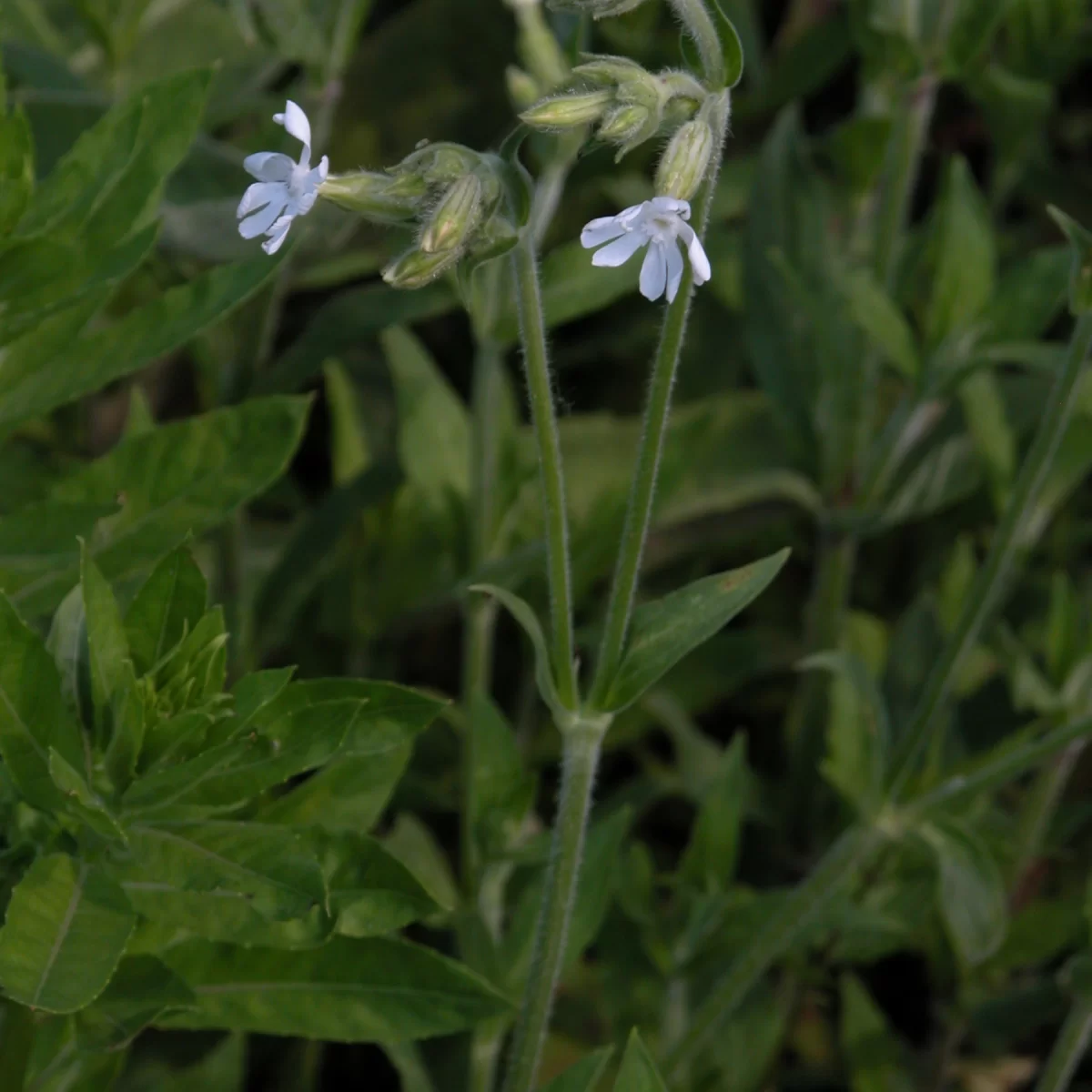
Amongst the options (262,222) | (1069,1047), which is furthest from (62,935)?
(1069,1047)

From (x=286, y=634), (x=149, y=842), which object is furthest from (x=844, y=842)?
(x=286, y=634)

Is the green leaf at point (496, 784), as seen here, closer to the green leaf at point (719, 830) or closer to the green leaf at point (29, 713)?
the green leaf at point (719, 830)

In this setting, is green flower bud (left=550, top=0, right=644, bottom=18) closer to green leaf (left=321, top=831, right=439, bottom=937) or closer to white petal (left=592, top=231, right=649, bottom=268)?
white petal (left=592, top=231, right=649, bottom=268)

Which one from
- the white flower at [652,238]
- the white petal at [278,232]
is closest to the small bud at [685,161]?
the white flower at [652,238]

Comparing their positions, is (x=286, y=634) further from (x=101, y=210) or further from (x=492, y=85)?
(x=492, y=85)

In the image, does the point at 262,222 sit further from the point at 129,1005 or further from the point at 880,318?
the point at 880,318

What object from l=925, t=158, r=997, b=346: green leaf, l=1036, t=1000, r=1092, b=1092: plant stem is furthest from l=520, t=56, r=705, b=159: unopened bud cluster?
l=1036, t=1000, r=1092, b=1092: plant stem
